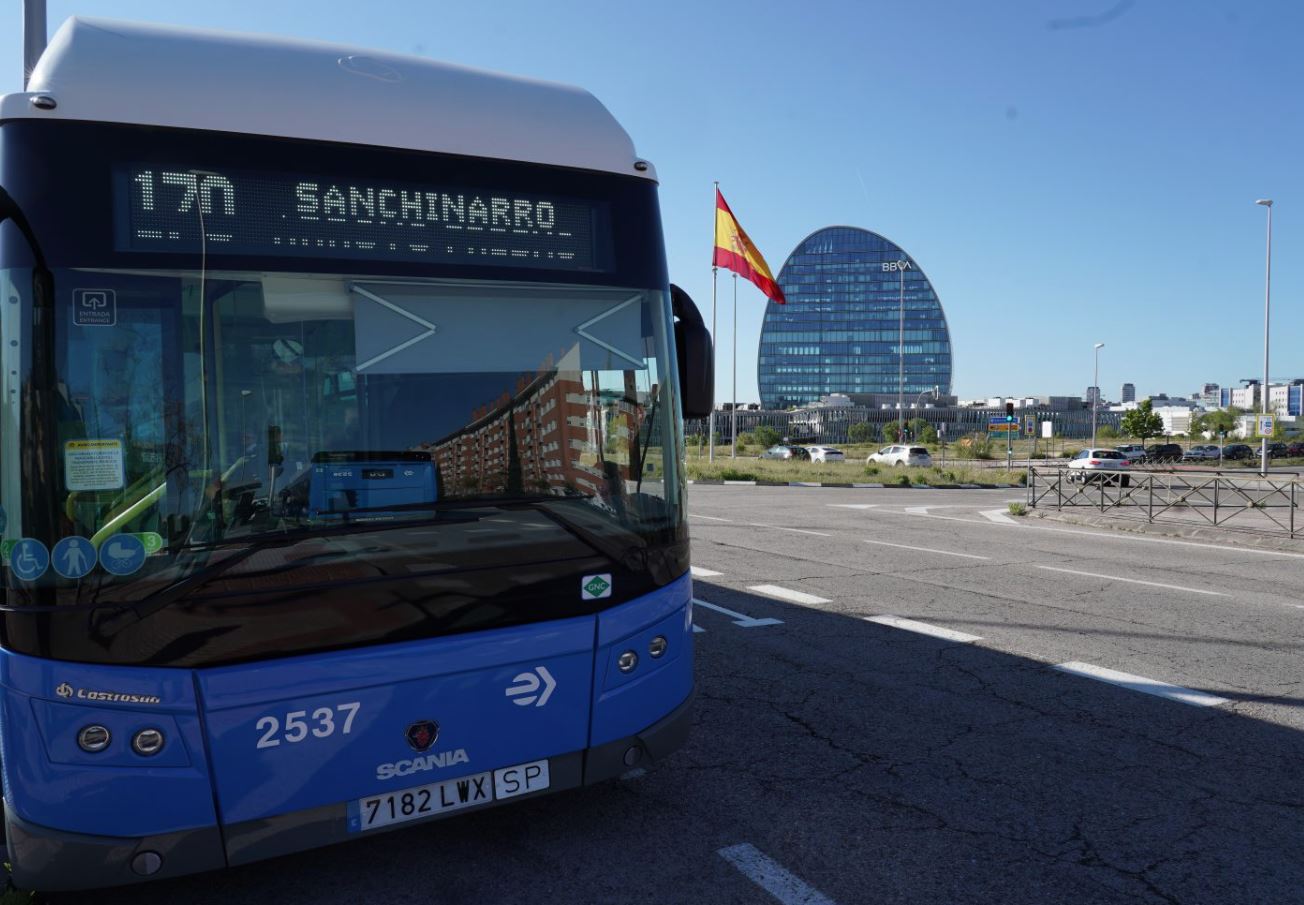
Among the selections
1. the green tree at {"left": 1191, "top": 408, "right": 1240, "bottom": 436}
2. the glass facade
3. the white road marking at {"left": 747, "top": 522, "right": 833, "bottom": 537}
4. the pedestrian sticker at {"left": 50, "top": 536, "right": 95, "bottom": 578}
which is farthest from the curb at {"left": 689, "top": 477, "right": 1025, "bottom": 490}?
the glass facade

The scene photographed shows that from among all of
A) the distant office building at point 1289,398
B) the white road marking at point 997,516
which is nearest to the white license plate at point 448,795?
the white road marking at point 997,516

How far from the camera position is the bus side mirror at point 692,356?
395cm

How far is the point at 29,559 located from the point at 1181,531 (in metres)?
17.1

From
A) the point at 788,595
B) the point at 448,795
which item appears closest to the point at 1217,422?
the point at 788,595

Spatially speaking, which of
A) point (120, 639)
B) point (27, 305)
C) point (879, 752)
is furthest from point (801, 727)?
point (27, 305)

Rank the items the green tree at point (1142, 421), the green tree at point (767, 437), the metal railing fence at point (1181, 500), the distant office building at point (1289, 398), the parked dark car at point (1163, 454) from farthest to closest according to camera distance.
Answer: the distant office building at point (1289, 398), the green tree at point (767, 437), the green tree at point (1142, 421), the parked dark car at point (1163, 454), the metal railing fence at point (1181, 500)

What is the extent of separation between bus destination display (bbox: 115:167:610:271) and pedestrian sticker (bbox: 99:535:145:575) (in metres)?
0.92

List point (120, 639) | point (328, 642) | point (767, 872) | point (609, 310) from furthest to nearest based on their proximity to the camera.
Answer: point (609, 310), point (767, 872), point (328, 642), point (120, 639)

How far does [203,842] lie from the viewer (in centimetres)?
289

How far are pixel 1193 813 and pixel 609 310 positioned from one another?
3.23m

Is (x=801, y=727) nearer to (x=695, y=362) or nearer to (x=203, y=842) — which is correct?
(x=695, y=362)

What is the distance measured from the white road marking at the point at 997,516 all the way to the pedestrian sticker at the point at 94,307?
1792cm

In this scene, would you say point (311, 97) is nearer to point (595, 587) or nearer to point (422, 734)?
point (595, 587)

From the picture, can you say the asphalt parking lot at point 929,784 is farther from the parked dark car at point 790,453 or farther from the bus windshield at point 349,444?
the parked dark car at point 790,453
